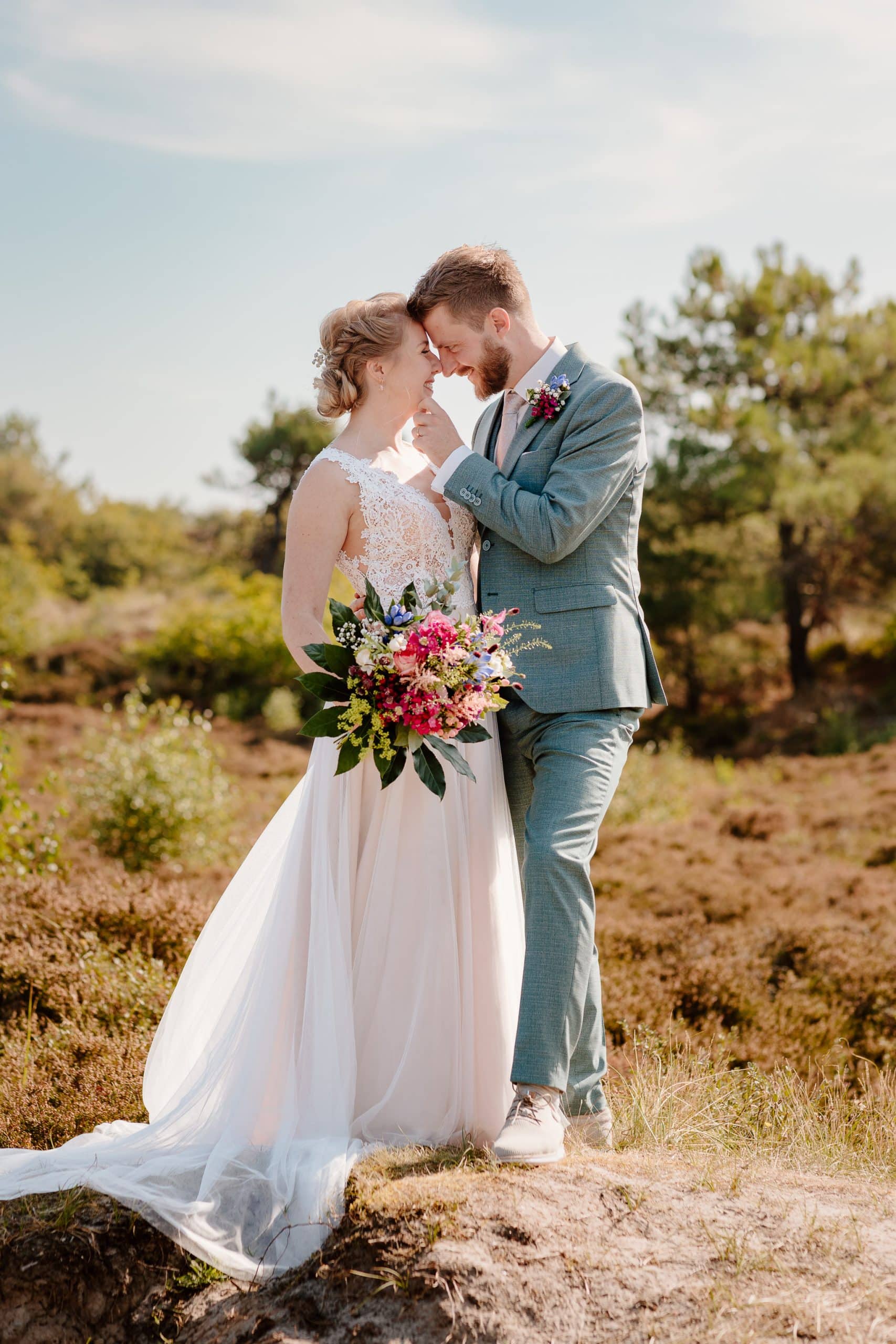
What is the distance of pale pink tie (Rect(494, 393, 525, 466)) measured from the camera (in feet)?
12.8

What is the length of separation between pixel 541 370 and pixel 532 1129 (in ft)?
7.77

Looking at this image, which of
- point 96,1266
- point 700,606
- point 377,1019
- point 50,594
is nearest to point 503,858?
point 377,1019

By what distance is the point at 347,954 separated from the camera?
3377 mm

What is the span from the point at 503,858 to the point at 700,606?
1636cm

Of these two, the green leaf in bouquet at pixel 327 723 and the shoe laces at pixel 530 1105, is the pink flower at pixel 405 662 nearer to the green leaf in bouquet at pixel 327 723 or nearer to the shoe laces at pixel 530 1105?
the green leaf in bouquet at pixel 327 723

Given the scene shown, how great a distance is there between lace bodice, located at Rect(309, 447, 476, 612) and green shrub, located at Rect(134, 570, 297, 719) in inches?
611

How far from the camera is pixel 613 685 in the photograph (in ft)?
11.6

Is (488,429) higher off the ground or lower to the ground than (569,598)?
higher

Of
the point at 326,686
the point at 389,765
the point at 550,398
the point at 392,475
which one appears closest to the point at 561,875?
the point at 389,765

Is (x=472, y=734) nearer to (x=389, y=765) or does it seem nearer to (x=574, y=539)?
(x=389, y=765)

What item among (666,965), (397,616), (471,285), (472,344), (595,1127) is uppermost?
(471,285)

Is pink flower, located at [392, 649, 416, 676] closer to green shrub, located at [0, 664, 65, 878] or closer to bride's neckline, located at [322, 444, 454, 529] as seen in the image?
bride's neckline, located at [322, 444, 454, 529]

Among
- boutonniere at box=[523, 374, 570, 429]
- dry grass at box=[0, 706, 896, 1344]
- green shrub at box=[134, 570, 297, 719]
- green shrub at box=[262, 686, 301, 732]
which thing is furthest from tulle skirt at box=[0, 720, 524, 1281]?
green shrub at box=[134, 570, 297, 719]

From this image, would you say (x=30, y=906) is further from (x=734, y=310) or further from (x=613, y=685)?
(x=734, y=310)
